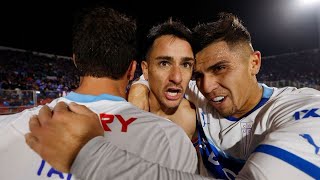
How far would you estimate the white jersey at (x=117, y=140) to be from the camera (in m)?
1.18

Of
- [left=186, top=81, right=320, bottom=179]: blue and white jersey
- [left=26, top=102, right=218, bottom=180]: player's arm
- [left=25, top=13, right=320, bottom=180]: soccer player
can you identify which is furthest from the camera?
[left=25, top=13, right=320, bottom=180]: soccer player

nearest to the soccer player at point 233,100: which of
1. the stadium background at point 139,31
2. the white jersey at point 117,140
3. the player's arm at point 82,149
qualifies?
the white jersey at point 117,140

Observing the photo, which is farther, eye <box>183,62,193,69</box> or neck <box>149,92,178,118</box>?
neck <box>149,92,178,118</box>

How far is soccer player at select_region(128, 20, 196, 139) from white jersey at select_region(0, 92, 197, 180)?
162 centimetres

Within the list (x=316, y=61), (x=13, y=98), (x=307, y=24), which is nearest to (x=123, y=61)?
(x=13, y=98)

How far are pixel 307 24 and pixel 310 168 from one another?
78.4 ft

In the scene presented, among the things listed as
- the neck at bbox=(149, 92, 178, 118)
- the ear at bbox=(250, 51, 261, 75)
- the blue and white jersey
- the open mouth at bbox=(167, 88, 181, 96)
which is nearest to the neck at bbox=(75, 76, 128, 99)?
the blue and white jersey

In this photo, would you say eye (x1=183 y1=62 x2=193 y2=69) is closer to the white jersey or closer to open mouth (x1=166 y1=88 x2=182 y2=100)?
open mouth (x1=166 y1=88 x2=182 y2=100)

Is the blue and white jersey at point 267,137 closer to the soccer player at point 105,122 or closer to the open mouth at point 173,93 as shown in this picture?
the open mouth at point 173,93

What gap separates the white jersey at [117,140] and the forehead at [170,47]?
1627mm

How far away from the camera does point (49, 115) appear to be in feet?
3.92

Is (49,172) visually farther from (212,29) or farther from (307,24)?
(307,24)

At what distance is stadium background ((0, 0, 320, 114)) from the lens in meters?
17.3

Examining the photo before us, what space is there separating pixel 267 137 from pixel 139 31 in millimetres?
19663
